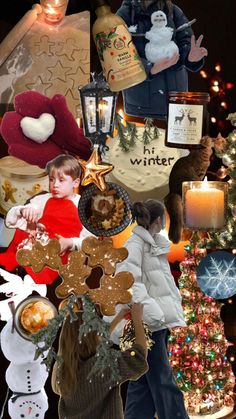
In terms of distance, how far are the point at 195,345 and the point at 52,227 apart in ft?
2.45

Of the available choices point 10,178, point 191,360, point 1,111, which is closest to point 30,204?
point 10,178

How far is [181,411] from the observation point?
2994 mm

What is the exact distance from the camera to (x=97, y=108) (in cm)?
292

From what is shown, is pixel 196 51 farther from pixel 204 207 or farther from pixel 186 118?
pixel 204 207

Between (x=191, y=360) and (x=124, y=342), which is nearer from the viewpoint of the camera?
(x=124, y=342)

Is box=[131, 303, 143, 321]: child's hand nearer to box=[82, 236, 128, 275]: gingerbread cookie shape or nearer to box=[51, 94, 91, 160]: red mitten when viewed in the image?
box=[82, 236, 128, 275]: gingerbread cookie shape

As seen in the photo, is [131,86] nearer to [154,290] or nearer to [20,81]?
[20,81]

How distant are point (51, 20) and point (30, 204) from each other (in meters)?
0.73

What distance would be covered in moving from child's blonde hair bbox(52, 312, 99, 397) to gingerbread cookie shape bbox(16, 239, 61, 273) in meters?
0.27

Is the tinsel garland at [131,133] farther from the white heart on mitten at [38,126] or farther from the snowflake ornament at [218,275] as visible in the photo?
the snowflake ornament at [218,275]

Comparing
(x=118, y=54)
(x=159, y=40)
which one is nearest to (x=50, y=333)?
(x=118, y=54)

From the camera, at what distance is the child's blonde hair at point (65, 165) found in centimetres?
299

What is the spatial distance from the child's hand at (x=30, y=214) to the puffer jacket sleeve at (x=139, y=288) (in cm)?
37

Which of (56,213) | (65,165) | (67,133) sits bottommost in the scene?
(56,213)
